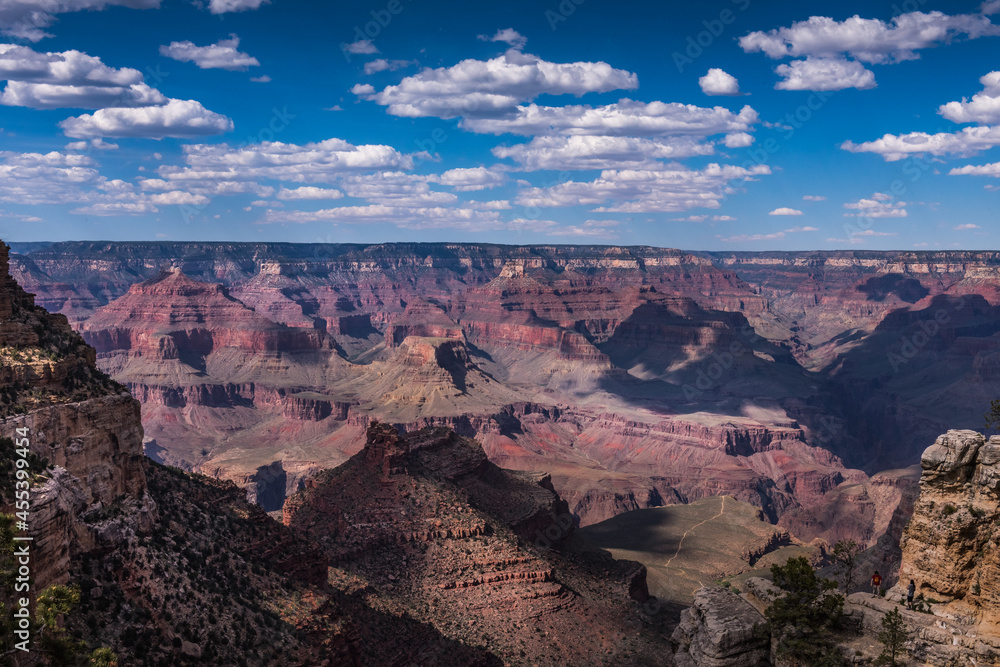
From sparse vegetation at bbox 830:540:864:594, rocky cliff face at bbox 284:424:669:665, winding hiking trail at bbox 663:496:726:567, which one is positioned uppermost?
sparse vegetation at bbox 830:540:864:594

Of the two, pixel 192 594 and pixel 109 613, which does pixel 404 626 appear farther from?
pixel 109 613

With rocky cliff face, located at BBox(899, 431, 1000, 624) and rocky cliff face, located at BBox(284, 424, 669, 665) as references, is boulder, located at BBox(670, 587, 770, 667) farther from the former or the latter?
rocky cliff face, located at BBox(284, 424, 669, 665)

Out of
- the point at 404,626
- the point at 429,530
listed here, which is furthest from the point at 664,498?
the point at 404,626

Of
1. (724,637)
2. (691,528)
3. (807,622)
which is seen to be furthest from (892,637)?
(691,528)

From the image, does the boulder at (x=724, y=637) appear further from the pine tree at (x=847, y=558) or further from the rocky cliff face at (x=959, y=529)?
the pine tree at (x=847, y=558)

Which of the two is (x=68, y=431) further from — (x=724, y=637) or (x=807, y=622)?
(x=807, y=622)

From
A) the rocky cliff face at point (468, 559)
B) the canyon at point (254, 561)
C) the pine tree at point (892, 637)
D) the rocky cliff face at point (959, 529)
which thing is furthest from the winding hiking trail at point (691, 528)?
the rocky cliff face at point (959, 529)

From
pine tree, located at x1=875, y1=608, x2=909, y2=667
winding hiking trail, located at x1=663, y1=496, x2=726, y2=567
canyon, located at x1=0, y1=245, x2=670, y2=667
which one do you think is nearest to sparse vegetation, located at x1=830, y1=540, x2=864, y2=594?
pine tree, located at x1=875, y1=608, x2=909, y2=667
